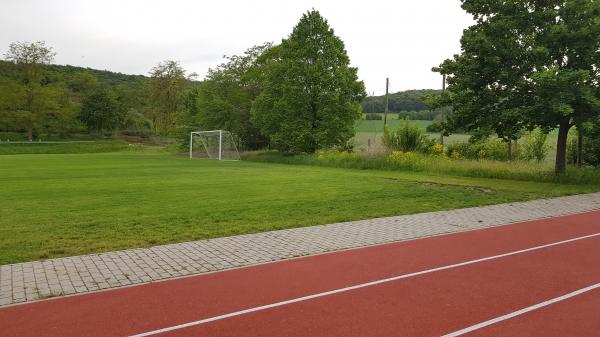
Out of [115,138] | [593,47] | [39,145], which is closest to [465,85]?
[593,47]

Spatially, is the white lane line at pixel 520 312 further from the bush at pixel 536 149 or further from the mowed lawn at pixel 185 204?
the bush at pixel 536 149

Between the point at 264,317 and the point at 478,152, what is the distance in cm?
2696

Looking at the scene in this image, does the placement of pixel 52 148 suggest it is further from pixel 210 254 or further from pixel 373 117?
pixel 210 254

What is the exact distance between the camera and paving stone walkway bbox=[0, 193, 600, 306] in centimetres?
645

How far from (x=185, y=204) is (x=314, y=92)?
1020 inches

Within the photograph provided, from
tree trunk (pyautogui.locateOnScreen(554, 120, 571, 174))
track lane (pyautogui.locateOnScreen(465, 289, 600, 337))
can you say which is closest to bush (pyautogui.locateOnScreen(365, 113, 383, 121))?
tree trunk (pyautogui.locateOnScreen(554, 120, 571, 174))

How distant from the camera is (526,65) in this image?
1764 centimetres

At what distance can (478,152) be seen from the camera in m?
29.6

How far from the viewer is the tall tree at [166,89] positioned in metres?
78.2

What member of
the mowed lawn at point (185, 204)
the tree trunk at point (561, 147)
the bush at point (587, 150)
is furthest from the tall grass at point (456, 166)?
the bush at point (587, 150)

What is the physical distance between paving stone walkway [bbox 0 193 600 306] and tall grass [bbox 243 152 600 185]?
8.14 metres

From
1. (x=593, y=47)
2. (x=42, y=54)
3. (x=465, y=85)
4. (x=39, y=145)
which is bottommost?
(x=39, y=145)

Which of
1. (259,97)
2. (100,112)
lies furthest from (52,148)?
(259,97)

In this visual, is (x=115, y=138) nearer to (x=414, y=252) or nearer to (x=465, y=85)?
(x=465, y=85)
